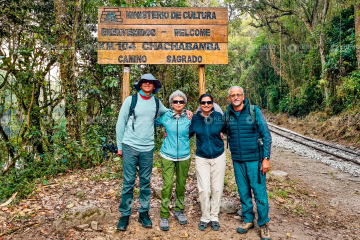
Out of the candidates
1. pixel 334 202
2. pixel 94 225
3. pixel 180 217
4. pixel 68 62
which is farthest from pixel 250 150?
pixel 68 62

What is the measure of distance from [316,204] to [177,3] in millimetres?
7697

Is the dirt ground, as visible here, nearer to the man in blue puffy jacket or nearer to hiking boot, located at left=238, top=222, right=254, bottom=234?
hiking boot, located at left=238, top=222, right=254, bottom=234

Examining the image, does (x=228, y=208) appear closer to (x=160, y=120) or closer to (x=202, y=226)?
(x=202, y=226)

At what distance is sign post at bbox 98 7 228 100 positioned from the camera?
4.15m

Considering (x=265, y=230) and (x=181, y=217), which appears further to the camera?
(x=181, y=217)

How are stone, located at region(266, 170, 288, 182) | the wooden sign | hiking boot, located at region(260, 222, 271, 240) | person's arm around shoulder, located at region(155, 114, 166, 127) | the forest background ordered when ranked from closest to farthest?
1. hiking boot, located at region(260, 222, 271, 240)
2. person's arm around shoulder, located at region(155, 114, 166, 127)
3. the wooden sign
4. the forest background
5. stone, located at region(266, 170, 288, 182)

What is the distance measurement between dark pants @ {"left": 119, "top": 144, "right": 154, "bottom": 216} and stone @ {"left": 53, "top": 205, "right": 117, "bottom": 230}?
36cm

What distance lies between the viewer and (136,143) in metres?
3.23

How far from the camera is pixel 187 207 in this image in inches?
159

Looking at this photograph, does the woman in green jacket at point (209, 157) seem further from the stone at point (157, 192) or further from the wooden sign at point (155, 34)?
the wooden sign at point (155, 34)

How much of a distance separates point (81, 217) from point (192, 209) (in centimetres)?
174

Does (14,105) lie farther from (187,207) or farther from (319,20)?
(319,20)

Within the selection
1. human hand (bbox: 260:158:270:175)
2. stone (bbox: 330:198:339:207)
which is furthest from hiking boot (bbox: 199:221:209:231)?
stone (bbox: 330:198:339:207)

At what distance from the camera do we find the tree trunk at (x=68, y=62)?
5566 millimetres
